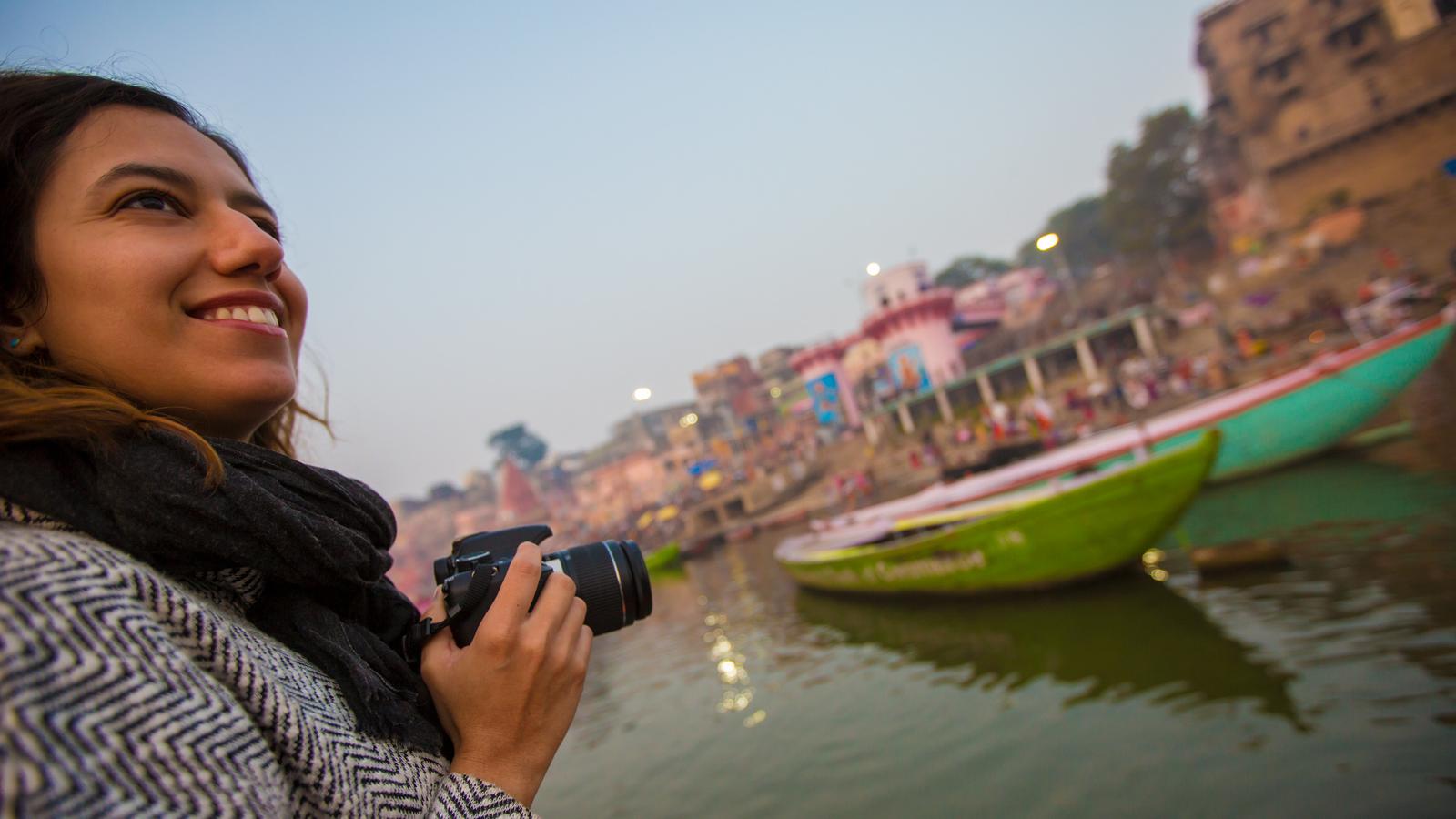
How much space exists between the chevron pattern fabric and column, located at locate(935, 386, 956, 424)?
109ft

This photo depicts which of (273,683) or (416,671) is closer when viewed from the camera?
(273,683)

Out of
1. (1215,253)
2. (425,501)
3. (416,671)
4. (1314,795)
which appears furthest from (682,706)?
(425,501)

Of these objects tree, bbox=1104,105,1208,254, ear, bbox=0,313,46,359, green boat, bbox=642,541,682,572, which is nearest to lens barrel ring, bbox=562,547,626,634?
ear, bbox=0,313,46,359

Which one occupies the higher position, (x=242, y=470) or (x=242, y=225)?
(x=242, y=225)

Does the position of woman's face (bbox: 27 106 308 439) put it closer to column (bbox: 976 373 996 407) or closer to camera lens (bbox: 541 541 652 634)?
Result: camera lens (bbox: 541 541 652 634)

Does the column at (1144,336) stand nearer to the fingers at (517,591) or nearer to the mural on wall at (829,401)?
the mural on wall at (829,401)

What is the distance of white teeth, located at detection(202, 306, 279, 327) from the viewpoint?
1.07 metres

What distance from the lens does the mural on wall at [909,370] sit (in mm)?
34469

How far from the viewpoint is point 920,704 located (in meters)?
7.24

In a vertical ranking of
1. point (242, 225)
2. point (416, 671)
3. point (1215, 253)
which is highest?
point (1215, 253)

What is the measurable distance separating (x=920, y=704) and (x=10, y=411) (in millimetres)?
7738

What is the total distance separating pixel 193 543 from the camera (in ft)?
2.78

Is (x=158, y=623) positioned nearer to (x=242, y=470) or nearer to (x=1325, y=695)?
(x=242, y=470)

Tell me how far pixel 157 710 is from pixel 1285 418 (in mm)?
17511
